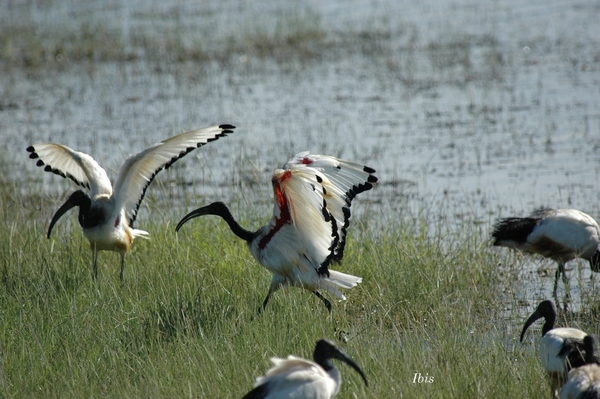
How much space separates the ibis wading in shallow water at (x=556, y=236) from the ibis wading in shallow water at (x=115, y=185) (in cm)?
222

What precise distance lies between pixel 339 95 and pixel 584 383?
8.90 m

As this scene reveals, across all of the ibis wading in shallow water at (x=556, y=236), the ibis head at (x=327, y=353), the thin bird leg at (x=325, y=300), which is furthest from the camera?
the ibis wading in shallow water at (x=556, y=236)

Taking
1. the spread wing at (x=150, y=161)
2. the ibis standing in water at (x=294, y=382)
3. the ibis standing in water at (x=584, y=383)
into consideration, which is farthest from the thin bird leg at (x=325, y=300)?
the ibis standing in water at (x=584, y=383)

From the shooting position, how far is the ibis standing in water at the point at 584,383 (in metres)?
3.50

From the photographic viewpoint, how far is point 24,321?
512cm

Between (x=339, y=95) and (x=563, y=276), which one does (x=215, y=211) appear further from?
(x=339, y=95)

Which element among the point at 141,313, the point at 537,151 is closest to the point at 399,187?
the point at 537,151

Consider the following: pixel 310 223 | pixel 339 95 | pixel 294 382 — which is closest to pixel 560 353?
pixel 294 382

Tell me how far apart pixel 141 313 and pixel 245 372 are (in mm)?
1186

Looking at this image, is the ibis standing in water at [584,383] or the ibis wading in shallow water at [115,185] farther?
the ibis wading in shallow water at [115,185]

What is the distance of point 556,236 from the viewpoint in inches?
245

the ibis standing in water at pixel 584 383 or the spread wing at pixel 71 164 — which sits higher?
the spread wing at pixel 71 164

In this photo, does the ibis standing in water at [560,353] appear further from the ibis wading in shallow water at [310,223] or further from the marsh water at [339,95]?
the marsh water at [339,95]

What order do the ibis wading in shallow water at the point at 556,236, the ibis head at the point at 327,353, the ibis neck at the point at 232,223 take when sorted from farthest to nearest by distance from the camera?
the ibis wading in shallow water at the point at 556,236 → the ibis neck at the point at 232,223 → the ibis head at the point at 327,353
